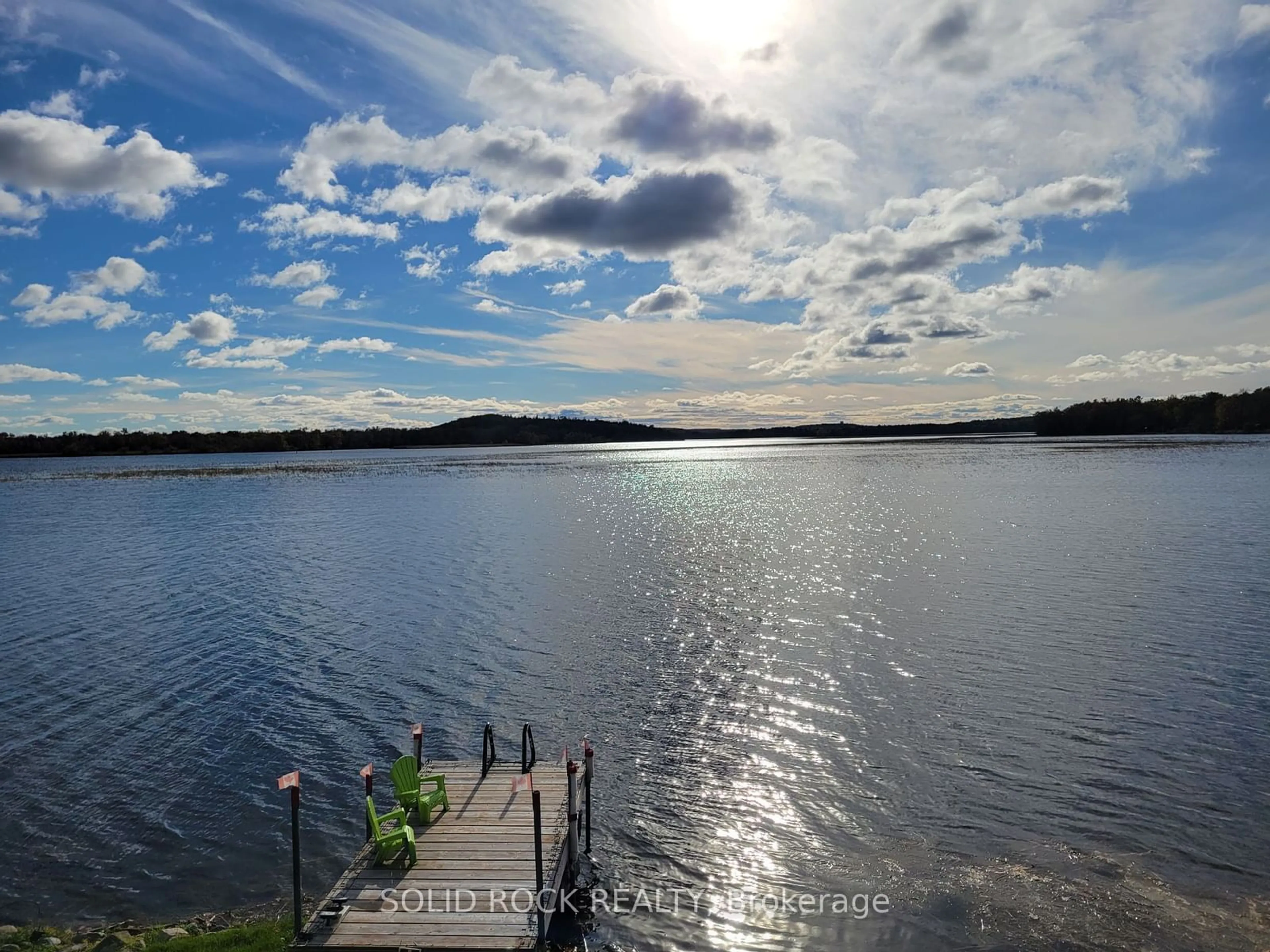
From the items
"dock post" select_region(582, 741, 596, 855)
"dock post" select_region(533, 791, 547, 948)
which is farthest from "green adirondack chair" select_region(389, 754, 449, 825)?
"dock post" select_region(582, 741, 596, 855)

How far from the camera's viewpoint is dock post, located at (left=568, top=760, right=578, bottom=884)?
41.4 ft

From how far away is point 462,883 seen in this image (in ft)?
37.5

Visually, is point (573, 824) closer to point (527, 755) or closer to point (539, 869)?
point (539, 869)

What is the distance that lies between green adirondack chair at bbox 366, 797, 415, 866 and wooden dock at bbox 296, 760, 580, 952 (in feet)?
0.43

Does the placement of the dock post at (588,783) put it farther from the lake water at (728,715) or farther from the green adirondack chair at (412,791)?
the green adirondack chair at (412,791)

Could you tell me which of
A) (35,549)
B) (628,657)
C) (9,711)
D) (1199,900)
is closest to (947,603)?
(628,657)

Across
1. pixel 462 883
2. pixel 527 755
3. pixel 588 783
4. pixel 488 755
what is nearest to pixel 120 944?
pixel 462 883

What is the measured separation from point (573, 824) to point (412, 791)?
2.64 metres

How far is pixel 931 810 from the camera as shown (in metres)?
14.6

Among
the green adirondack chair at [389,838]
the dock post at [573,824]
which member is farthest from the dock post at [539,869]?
the green adirondack chair at [389,838]

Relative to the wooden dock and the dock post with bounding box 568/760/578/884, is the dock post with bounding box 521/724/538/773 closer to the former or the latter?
the wooden dock

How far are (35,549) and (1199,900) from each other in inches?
2423

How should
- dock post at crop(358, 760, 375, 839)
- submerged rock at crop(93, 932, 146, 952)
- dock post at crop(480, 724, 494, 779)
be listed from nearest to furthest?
submerged rock at crop(93, 932, 146, 952)
dock post at crop(358, 760, 375, 839)
dock post at crop(480, 724, 494, 779)

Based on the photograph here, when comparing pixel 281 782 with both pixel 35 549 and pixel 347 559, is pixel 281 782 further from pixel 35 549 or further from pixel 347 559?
pixel 35 549
